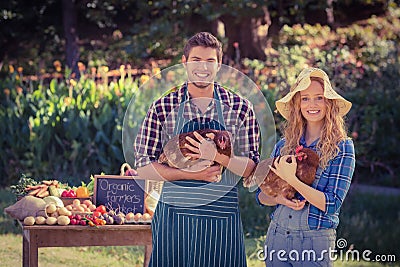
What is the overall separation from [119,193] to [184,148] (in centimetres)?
109

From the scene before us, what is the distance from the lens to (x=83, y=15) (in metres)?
15.3

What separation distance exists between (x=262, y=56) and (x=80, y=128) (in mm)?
5684

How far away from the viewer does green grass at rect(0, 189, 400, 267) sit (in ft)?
20.1

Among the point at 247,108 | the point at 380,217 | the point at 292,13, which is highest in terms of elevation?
the point at 292,13

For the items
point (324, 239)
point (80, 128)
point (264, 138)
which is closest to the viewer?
point (324, 239)

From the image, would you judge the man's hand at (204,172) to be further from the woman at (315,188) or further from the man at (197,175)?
the woman at (315,188)

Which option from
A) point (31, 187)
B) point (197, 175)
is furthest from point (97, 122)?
point (197, 175)

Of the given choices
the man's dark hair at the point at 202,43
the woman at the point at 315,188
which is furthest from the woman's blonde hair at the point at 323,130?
the man's dark hair at the point at 202,43

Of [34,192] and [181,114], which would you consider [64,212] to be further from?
[181,114]

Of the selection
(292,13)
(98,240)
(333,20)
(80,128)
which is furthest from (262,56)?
(98,240)

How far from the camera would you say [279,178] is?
3.16 m

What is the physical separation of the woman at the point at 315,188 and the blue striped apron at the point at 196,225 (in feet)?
0.65

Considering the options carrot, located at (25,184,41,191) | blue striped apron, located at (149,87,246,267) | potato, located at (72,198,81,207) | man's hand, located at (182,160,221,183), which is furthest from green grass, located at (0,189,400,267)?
man's hand, located at (182,160,221,183)

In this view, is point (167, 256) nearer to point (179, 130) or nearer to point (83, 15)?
point (179, 130)
